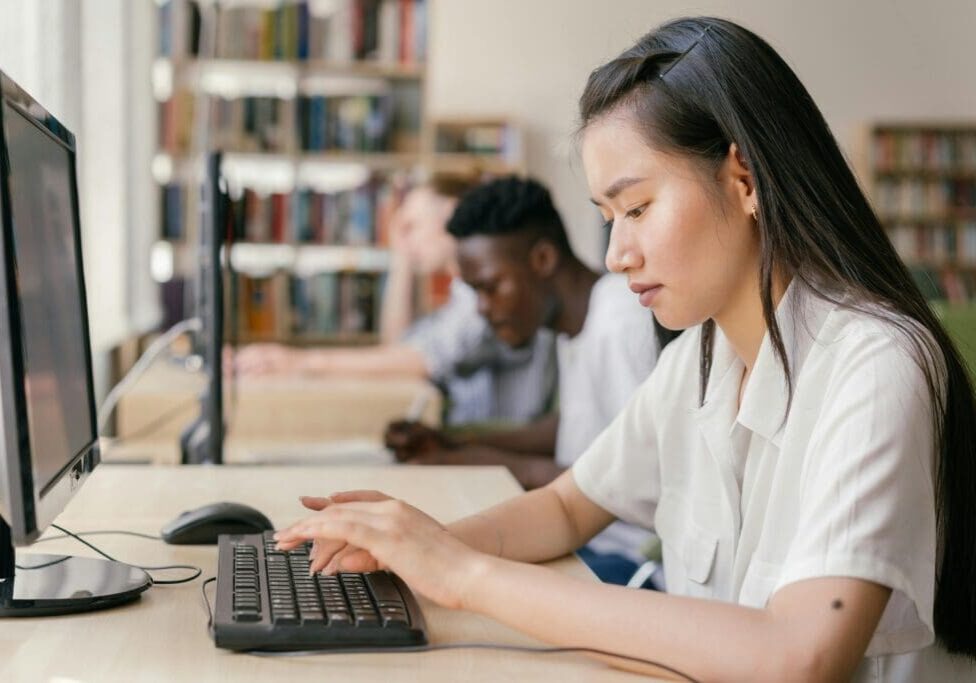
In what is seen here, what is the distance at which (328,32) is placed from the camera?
4.87m

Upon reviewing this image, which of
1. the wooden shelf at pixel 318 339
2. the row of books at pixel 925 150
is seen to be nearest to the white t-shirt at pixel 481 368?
the wooden shelf at pixel 318 339

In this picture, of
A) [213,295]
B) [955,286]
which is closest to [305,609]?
[213,295]

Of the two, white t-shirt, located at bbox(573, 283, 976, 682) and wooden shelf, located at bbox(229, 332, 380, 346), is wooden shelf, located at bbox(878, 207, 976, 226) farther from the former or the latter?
white t-shirt, located at bbox(573, 283, 976, 682)

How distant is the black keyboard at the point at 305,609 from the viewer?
34.7 inches

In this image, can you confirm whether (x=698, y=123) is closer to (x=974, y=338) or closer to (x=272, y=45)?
(x=974, y=338)

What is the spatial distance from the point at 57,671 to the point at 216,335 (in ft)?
3.46

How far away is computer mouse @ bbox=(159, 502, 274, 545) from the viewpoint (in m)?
1.31

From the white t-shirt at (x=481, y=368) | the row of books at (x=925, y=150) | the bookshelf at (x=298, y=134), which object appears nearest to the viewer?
the white t-shirt at (x=481, y=368)

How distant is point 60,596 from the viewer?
39.4 inches

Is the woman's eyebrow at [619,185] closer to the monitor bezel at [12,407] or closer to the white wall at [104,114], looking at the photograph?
the monitor bezel at [12,407]

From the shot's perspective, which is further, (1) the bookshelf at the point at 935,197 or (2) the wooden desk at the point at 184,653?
(1) the bookshelf at the point at 935,197

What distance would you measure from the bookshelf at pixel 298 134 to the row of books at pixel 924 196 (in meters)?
2.91

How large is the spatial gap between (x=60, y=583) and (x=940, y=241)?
6.26m

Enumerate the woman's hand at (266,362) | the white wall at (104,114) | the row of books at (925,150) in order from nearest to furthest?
the white wall at (104,114) → the woman's hand at (266,362) → the row of books at (925,150)
